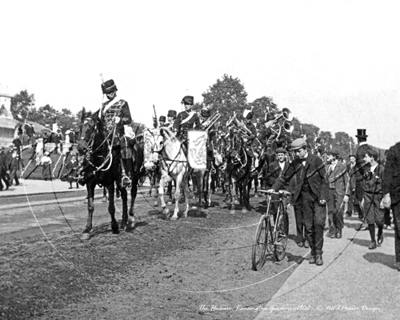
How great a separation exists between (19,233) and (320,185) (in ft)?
24.4

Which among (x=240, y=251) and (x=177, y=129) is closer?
(x=240, y=251)

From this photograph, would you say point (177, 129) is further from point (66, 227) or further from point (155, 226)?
point (66, 227)

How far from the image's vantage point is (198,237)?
492 inches

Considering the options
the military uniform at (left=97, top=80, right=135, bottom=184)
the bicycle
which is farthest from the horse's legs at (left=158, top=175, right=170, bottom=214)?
the bicycle

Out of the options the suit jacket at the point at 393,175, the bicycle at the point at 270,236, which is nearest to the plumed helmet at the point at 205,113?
the bicycle at the point at 270,236

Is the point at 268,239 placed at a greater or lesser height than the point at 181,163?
lesser

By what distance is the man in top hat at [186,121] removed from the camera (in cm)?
1427

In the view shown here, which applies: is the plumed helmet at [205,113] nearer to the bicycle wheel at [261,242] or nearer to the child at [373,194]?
the bicycle wheel at [261,242]

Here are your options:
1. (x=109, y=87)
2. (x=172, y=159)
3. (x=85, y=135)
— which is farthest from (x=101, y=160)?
(x=172, y=159)

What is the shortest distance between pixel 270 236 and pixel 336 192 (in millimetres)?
5552

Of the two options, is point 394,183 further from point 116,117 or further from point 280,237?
point 116,117

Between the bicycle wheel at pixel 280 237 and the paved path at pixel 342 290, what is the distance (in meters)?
0.54

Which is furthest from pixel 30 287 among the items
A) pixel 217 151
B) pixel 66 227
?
pixel 217 151

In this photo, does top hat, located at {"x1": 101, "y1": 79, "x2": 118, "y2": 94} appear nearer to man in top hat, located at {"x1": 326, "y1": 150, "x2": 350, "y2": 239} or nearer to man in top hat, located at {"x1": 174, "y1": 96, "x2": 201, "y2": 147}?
man in top hat, located at {"x1": 174, "y1": 96, "x2": 201, "y2": 147}
